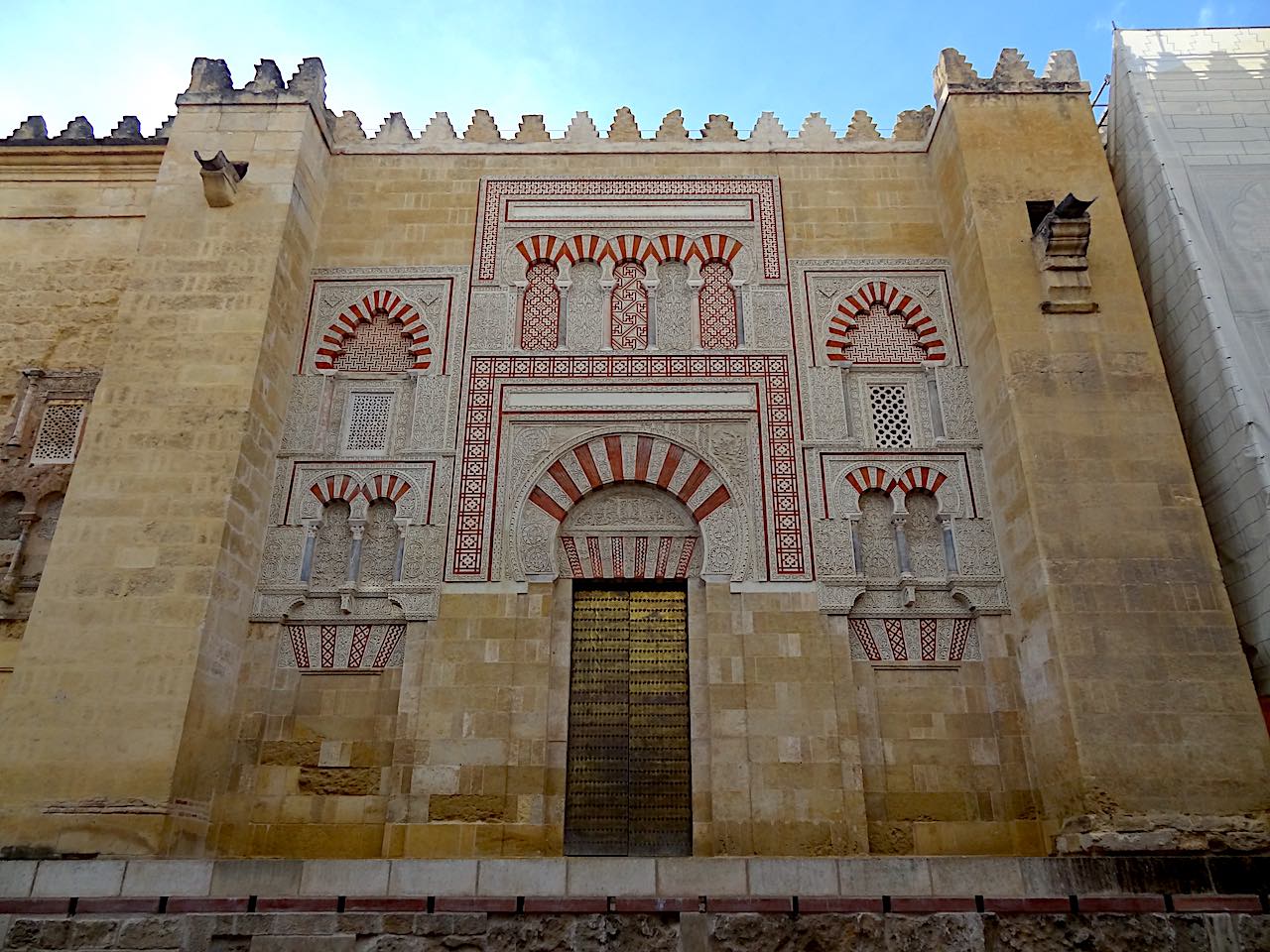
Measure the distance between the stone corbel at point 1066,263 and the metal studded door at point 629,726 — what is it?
3124 mm

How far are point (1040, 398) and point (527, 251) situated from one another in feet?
12.1

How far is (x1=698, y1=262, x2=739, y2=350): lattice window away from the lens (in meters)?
6.36

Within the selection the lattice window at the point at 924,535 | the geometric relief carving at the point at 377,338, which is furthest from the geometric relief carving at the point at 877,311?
the geometric relief carving at the point at 377,338

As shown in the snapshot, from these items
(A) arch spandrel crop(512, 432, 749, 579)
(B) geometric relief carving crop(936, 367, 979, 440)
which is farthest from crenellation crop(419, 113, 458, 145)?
(B) geometric relief carving crop(936, 367, 979, 440)

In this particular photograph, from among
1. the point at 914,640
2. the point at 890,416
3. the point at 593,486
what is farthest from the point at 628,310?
the point at 914,640

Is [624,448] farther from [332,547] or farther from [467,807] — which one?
[467,807]

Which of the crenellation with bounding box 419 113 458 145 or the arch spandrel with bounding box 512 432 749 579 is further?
the crenellation with bounding box 419 113 458 145

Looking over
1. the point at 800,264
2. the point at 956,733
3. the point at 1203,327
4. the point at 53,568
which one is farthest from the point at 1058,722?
the point at 53,568

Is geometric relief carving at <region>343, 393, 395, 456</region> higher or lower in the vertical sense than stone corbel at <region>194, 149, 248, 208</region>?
lower

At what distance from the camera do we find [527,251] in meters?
6.66

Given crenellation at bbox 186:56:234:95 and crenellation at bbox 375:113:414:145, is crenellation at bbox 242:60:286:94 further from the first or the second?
crenellation at bbox 375:113:414:145

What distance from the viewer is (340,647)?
18.1ft

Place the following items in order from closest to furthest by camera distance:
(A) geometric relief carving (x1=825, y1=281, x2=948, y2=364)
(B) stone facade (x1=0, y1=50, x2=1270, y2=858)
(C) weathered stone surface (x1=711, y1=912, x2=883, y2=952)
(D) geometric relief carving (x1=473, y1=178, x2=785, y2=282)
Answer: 1. (C) weathered stone surface (x1=711, y1=912, x2=883, y2=952)
2. (B) stone facade (x1=0, y1=50, x2=1270, y2=858)
3. (A) geometric relief carving (x1=825, y1=281, x2=948, y2=364)
4. (D) geometric relief carving (x1=473, y1=178, x2=785, y2=282)

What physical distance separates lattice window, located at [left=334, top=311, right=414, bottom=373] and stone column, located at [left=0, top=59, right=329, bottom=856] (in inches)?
15.3
